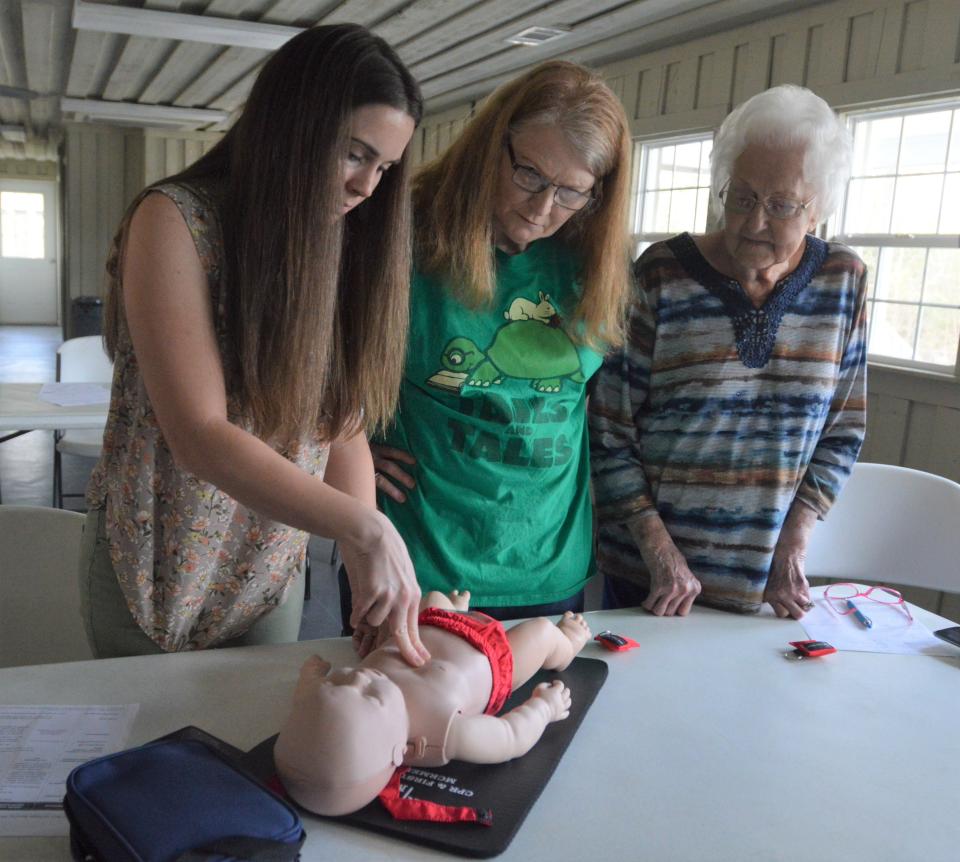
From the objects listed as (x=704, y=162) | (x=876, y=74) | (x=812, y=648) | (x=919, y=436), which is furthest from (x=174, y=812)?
(x=704, y=162)

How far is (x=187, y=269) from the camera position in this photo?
1.12 m

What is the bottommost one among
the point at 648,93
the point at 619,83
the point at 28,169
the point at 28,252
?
the point at 28,252

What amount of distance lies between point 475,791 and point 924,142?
4.13m

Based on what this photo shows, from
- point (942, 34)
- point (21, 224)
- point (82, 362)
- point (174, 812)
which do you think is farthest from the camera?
point (21, 224)

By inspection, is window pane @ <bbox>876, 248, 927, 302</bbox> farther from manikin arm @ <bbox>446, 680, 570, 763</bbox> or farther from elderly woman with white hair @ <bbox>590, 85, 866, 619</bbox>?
manikin arm @ <bbox>446, 680, 570, 763</bbox>

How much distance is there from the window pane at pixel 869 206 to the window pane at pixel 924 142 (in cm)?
13

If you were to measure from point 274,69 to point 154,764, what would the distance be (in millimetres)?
857

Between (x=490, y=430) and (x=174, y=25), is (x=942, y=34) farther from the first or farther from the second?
(x=174, y=25)

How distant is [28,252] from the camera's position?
17938 mm

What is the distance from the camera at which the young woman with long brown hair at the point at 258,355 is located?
3.61 feet

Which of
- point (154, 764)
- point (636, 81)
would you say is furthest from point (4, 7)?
point (154, 764)

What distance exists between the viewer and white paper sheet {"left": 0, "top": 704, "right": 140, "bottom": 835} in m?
0.95

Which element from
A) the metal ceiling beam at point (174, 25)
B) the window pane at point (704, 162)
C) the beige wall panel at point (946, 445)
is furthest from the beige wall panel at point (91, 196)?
the beige wall panel at point (946, 445)

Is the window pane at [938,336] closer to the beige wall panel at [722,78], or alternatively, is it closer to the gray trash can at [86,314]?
the beige wall panel at [722,78]
